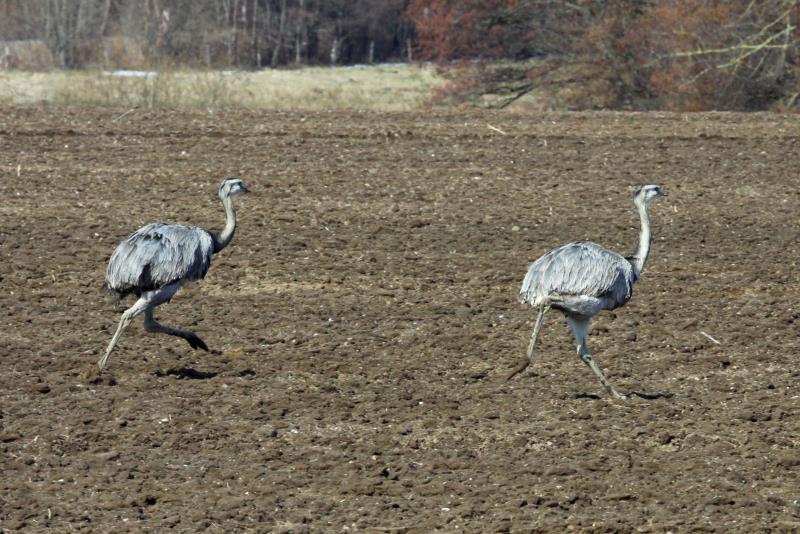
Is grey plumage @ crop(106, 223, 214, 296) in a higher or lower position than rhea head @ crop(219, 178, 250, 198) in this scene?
Result: lower

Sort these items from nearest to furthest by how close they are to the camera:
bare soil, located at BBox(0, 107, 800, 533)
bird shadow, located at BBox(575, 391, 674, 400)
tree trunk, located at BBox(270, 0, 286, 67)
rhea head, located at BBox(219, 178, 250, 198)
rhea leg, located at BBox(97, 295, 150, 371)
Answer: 1. bare soil, located at BBox(0, 107, 800, 533)
2. bird shadow, located at BBox(575, 391, 674, 400)
3. rhea leg, located at BBox(97, 295, 150, 371)
4. rhea head, located at BBox(219, 178, 250, 198)
5. tree trunk, located at BBox(270, 0, 286, 67)

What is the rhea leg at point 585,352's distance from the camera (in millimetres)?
8844

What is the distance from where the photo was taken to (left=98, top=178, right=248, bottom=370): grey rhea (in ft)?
29.8

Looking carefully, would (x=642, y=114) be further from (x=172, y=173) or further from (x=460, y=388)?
(x=460, y=388)

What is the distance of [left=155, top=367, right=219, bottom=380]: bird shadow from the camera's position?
9.15 metres

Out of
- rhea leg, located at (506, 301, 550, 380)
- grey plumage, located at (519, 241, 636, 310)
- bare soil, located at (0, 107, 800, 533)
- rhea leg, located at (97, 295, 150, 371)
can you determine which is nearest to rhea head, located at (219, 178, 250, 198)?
bare soil, located at (0, 107, 800, 533)

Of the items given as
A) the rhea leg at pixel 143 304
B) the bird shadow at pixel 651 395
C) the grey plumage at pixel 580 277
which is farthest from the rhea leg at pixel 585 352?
the rhea leg at pixel 143 304

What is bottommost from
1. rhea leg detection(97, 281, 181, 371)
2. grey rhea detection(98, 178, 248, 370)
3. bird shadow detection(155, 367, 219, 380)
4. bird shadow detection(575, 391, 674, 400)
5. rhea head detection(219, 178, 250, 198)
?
bird shadow detection(155, 367, 219, 380)

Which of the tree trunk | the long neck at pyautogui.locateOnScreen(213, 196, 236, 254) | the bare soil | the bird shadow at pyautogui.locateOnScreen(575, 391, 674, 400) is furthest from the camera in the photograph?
the tree trunk

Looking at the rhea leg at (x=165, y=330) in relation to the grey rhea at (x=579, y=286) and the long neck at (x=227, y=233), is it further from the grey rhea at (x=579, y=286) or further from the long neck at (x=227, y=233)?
the grey rhea at (x=579, y=286)

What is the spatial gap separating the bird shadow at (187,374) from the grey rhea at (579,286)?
6.54 ft

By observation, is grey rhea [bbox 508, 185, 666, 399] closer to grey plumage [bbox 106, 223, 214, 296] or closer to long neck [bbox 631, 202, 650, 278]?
long neck [bbox 631, 202, 650, 278]

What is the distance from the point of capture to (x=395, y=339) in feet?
33.3

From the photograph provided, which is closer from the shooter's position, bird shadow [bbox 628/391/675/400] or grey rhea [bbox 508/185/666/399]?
grey rhea [bbox 508/185/666/399]
